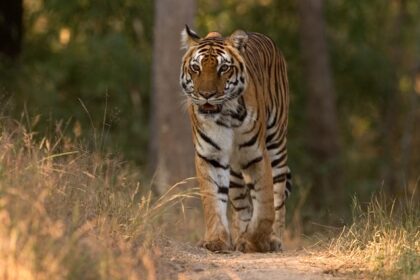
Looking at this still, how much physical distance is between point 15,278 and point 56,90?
15.6 meters

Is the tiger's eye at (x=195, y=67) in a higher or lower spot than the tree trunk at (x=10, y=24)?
higher

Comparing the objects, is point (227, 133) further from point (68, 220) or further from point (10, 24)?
point (10, 24)

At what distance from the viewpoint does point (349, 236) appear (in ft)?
28.1

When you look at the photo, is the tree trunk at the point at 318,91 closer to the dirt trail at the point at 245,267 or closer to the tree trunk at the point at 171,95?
the tree trunk at the point at 171,95

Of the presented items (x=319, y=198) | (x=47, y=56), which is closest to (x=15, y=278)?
(x=319, y=198)

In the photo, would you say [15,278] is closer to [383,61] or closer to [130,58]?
[130,58]

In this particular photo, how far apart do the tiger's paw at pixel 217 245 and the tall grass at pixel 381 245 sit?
3.07ft

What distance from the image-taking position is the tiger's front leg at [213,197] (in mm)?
9227

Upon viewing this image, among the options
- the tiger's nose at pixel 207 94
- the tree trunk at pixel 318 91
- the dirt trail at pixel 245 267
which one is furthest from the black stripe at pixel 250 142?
the tree trunk at pixel 318 91

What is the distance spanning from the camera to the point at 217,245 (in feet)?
29.9

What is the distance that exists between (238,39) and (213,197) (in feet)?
4.40

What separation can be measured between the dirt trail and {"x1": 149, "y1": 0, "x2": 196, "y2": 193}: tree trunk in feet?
21.9

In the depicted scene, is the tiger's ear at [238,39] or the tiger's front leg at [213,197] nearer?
the tiger's front leg at [213,197]

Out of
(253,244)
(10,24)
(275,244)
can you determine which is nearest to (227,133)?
(253,244)
